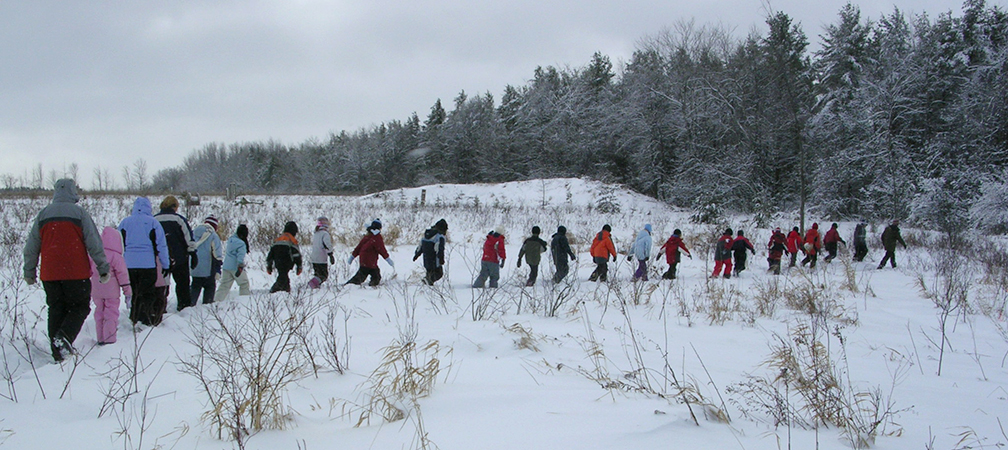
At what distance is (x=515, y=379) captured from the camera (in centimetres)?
363

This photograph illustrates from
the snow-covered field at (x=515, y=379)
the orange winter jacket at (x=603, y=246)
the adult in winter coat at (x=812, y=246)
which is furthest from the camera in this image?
the adult in winter coat at (x=812, y=246)

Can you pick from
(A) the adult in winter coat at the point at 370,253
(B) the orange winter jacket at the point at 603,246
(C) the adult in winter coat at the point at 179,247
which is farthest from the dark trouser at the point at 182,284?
(B) the orange winter jacket at the point at 603,246

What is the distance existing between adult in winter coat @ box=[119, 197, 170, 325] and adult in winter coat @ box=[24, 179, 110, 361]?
29.7 inches

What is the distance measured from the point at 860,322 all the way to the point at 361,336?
6.72 m

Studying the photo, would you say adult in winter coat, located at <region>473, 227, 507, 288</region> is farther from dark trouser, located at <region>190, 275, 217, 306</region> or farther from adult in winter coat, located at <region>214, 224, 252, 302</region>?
dark trouser, located at <region>190, 275, 217, 306</region>

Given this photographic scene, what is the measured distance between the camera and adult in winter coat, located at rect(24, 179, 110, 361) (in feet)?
13.6

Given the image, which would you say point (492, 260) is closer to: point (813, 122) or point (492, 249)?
point (492, 249)

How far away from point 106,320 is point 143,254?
2.74ft

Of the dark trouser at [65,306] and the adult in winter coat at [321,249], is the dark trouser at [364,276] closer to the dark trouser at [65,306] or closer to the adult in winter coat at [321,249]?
the adult in winter coat at [321,249]

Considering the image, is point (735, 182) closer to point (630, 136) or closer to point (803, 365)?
point (630, 136)

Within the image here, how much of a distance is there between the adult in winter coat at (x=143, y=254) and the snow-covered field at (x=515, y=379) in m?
0.25

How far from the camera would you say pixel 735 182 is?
87.6ft

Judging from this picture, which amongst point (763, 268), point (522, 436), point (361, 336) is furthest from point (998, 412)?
point (763, 268)

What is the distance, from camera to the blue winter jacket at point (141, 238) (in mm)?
5086
